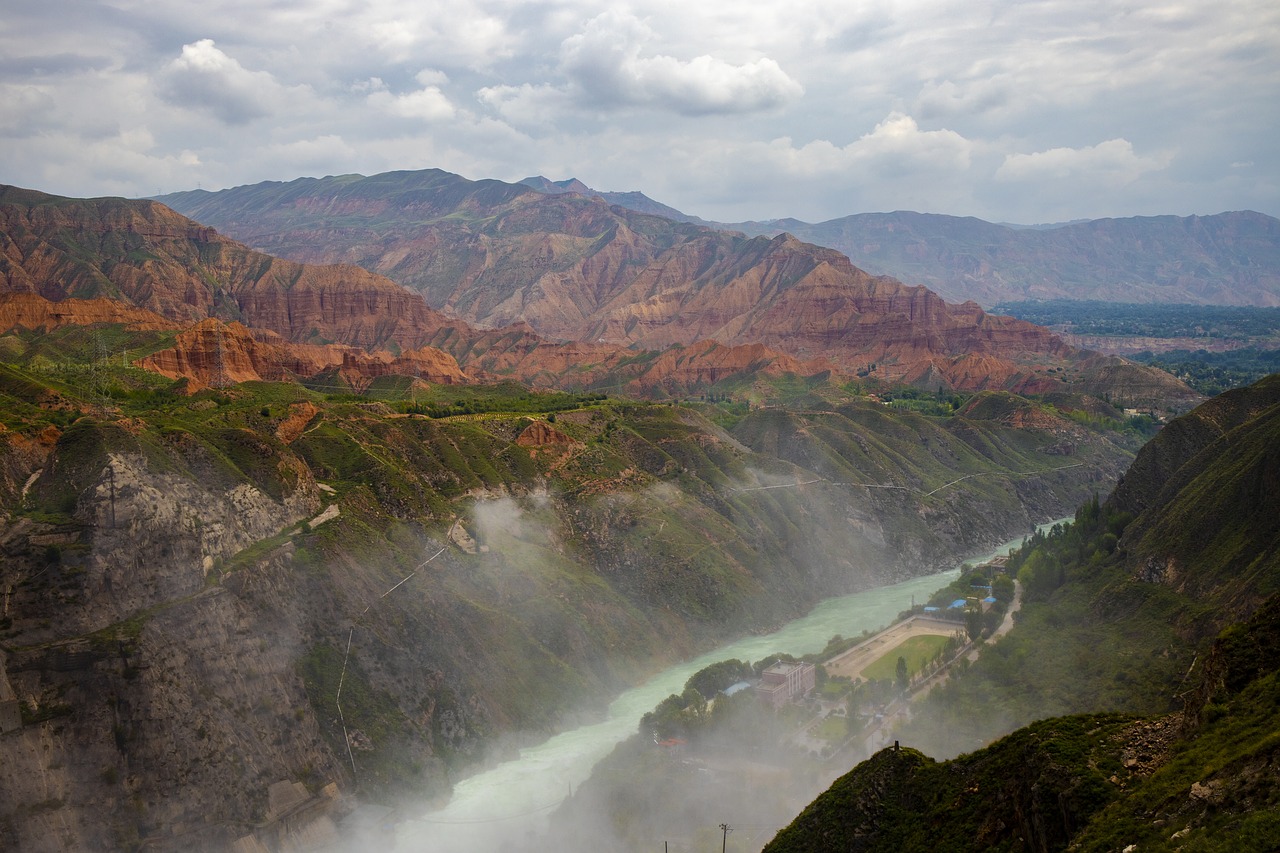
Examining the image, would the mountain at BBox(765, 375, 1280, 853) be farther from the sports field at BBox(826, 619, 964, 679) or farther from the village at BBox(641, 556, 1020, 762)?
the sports field at BBox(826, 619, 964, 679)

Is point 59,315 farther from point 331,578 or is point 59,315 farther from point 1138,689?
point 1138,689

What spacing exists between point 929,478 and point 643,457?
182 ft

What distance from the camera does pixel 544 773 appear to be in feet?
263

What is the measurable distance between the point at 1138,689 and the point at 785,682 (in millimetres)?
29232

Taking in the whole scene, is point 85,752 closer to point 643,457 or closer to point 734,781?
point 734,781

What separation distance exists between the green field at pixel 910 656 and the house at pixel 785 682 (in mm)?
6082

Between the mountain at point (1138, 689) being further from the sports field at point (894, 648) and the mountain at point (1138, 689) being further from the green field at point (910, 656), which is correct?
the sports field at point (894, 648)

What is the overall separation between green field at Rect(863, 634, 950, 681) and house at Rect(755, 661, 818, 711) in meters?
6.08

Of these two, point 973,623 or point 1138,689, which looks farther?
point 973,623

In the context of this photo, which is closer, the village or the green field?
the village

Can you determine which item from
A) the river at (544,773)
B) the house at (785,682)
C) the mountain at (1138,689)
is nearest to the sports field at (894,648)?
the house at (785,682)

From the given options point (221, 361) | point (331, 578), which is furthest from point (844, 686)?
point (221, 361)

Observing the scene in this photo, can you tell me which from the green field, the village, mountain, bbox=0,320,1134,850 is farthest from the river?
the green field

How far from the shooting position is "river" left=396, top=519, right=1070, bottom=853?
70812 mm
